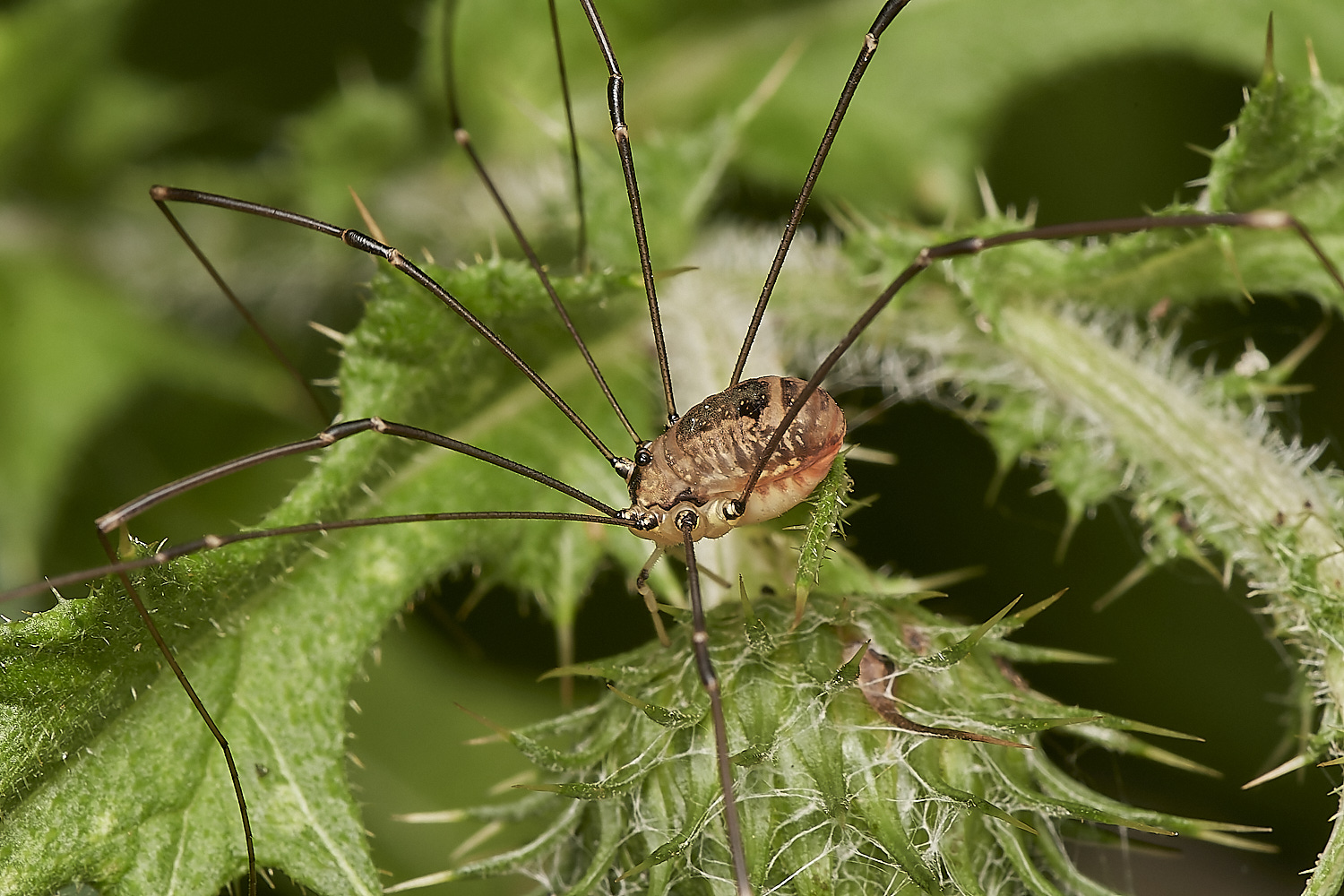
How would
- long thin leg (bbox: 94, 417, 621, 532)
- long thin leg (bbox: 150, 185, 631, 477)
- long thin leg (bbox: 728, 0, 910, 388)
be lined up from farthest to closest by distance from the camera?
long thin leg (bbox: 728, 0, 910, 388), long thin leg (bbox: 150, 185, 631, 477), long thin leg (bbox: 94, 417, 621, 532)

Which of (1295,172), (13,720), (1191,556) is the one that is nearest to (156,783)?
(13,720)

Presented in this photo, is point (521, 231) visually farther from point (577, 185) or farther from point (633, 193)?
point (633, 193)

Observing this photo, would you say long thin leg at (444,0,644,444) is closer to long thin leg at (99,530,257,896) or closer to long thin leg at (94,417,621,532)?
long thin leg at (94,417,621,532)

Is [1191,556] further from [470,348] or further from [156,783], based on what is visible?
[156,783]

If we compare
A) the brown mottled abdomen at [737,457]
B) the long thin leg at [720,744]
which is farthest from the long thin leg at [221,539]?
the long thin leg at [720,744]

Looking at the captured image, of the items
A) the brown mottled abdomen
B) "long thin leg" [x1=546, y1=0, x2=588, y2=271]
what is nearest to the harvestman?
the brown mottled abdomen

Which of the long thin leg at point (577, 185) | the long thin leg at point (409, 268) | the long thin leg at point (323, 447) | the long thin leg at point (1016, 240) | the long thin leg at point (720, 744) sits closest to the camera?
the long thin leg at point (720, 744)

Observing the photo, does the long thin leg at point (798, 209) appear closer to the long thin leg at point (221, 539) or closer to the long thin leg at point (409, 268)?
the long thin leg at point (409, 268)
